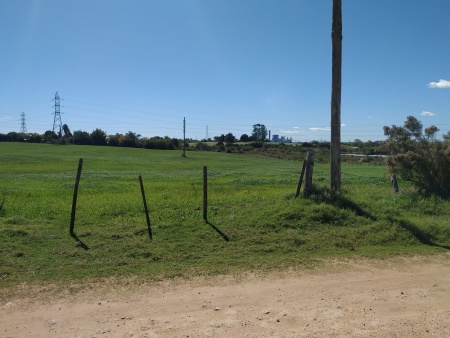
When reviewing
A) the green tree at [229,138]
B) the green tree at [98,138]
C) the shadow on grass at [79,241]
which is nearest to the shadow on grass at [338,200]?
the shadow on grass at [79,241]

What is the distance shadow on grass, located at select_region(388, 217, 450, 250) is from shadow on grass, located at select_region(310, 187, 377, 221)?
618 millimetres

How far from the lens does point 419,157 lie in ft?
43.6

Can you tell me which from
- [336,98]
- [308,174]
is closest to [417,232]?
[308,174]

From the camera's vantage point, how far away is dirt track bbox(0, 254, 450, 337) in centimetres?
487

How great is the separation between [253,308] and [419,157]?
33.2 ft

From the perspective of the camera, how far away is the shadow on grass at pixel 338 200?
35.3 feet

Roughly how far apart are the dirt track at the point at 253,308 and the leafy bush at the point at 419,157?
7.09m

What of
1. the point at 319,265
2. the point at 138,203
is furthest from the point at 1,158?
the point at 319,265

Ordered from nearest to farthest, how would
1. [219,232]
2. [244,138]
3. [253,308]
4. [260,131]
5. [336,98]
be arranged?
[253,308], [219,232], [336,98], [244,138], [260,131]

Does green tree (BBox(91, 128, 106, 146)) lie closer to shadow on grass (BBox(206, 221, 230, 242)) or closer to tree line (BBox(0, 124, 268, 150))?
tree line (BBox(0, 124, 268, 150))

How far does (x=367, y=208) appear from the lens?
36.6ft

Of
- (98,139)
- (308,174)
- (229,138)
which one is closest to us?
(308,174)

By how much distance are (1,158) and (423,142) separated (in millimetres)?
45254

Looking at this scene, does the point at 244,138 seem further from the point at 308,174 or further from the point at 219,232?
the point at 219,232
